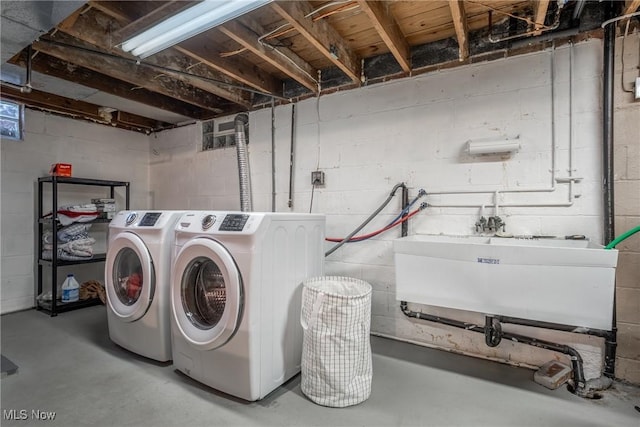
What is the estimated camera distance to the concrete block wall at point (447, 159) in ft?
6.63

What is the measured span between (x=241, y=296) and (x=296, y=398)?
2.26 feet

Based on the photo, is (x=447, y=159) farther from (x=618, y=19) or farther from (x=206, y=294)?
(x=206, y=294)

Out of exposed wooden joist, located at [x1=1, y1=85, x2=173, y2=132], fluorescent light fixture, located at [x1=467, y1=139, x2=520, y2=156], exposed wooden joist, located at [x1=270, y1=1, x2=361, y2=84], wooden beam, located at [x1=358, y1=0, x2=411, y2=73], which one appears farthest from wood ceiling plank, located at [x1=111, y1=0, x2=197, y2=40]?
fluorescent light fixture, located at [x1=467, y1=139, x2=520, y2=156]

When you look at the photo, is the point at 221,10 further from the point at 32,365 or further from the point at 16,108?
the point at 16,108

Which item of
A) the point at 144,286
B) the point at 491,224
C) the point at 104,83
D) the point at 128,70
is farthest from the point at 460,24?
the point at 104,83

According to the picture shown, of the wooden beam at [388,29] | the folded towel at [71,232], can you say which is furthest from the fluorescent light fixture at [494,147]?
the folded towel at [71,232]

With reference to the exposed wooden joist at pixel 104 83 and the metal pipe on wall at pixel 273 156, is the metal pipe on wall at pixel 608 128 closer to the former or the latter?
the metal pipe on wall at pixel 273 156

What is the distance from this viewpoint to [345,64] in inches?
97.7

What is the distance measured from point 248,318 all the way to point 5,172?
3.33 meters

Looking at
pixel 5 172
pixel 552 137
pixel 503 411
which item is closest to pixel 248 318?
pixel 503 411

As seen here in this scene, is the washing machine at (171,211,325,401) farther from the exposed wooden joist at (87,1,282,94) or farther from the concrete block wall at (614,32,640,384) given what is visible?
the concrete block wall at (614,32,640,384)

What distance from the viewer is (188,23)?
5.82 ft

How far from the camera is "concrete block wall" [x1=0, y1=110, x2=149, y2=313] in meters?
3.21

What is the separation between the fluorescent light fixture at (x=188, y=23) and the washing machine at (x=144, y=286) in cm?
110
